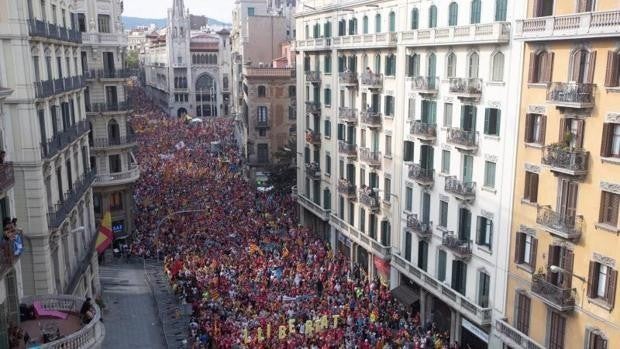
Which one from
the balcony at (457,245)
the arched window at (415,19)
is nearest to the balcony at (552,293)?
the balcony at (457,245)

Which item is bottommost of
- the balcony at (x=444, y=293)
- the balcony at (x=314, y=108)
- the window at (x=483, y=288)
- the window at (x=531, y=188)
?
the balcony at (x=444, y=293)

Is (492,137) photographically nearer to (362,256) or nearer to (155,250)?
(362,256)

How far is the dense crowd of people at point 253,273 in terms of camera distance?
34.4 m

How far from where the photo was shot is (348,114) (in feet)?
149

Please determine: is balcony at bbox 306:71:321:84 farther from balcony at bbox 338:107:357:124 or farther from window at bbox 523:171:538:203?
window at bbox 523:171:538:203

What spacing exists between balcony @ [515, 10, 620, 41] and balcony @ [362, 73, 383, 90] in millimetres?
13918

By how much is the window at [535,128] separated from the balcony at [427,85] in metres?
7.67

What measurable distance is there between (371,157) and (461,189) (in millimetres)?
11013

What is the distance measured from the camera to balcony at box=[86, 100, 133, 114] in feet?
163

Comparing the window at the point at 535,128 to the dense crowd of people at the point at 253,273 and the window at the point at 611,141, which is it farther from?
the dense crowd of people at the point at 253,273

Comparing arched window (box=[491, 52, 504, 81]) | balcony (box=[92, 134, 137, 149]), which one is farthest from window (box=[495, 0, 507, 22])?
balcony (box=[92, 134, 137, 149])

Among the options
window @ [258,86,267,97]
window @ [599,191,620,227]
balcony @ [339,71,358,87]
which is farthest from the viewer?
window @ [258,86,267,97]

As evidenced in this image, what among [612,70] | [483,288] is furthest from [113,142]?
[612,70]

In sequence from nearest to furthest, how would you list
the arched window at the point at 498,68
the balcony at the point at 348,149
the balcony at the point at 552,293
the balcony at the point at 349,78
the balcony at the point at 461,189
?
1. the balcony at the point at 552,293
2. the arched window at the point at 498,68
3. the balcony at the point at 461,189
4. the balcony at the point at 349,78
5. the balcony at the point at 348,149
